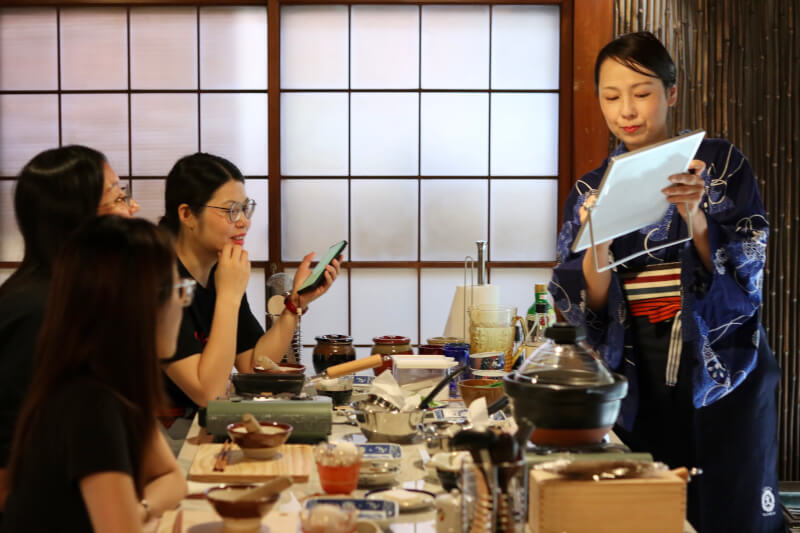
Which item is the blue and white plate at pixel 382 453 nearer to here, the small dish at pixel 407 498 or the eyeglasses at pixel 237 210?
the small dish at pixel 407 498

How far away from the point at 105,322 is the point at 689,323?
58.9 inches

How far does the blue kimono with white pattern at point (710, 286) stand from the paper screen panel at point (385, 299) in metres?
2.21

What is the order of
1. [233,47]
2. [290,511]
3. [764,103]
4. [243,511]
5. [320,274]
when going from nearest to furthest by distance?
[243,511], [290,511], [320,274], [764,103], [233,47]

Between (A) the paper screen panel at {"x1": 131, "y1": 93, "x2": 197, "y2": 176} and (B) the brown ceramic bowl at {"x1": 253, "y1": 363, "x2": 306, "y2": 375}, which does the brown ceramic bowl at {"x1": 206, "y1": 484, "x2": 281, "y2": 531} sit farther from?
(A) the paper screen panel at {"x1": 131, "y1": 93, "x2": 197, "y2": 176}

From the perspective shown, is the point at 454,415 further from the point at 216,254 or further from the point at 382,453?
the point at 216,254

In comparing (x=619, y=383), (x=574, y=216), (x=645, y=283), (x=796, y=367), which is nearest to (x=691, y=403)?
(x=645, y=283)

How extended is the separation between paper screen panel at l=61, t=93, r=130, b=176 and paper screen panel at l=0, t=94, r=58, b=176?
0.23ft

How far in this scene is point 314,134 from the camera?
14.4ft

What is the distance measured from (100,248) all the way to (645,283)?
1488 millimetres

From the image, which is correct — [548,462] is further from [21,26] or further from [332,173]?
[21,26]

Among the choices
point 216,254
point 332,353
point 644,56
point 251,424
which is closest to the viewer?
point 251,424

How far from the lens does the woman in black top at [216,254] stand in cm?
242

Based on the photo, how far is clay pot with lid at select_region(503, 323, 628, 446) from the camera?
137 centimetres

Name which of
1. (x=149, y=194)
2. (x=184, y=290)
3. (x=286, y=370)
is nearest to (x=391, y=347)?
(x=286, y=370)
